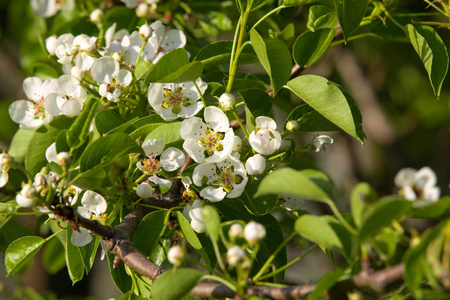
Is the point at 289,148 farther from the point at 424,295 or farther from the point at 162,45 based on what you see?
the point at 162,45

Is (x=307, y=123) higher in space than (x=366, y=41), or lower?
higher

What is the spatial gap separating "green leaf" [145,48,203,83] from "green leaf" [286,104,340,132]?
0.30m

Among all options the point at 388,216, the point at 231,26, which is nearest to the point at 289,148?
the point at 388,216

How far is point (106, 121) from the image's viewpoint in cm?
141

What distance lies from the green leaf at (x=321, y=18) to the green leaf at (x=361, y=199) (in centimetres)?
63

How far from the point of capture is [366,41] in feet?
12.9

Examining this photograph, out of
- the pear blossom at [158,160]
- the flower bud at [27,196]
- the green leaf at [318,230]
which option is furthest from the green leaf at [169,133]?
the green leaf at [318,230]

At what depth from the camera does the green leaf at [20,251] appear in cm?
138

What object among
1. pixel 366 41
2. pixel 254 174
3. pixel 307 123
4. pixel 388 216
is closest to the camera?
pixel 388 216

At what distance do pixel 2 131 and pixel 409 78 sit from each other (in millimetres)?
2735

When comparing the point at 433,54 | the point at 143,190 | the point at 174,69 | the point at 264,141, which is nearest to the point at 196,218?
the point at 143,190

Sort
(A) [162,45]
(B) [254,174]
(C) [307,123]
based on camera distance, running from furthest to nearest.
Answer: (A) [162,45] < (C) [307,123] < (B) [254,174]

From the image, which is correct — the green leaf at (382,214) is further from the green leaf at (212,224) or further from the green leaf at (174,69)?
the green leaf at (174,69)

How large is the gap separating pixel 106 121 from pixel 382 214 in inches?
32.7
